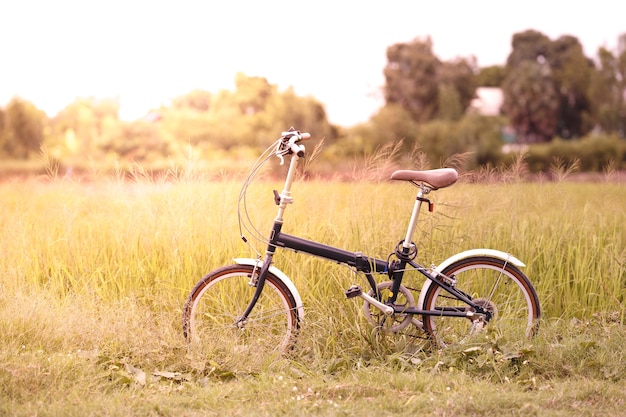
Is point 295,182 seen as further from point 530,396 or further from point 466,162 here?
point 530,396

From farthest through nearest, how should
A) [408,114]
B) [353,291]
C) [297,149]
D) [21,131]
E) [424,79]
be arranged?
[424,79] < [408,114] < [21,131] < [353,291] < [297,149]

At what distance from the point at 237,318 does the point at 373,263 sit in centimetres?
82

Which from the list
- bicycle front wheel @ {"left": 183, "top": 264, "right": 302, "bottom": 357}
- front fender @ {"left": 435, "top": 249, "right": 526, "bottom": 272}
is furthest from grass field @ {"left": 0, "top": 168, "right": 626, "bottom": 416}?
front fender @ {"left": 435, "top": 249, "right": 526, "bottom": 272}

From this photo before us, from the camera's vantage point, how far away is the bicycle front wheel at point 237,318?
414 cm

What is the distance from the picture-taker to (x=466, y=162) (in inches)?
210

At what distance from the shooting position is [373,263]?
4195 mm

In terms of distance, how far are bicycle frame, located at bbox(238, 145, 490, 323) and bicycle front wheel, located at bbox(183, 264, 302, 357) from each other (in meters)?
0.10

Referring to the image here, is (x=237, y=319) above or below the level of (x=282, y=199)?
below

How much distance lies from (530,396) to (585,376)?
512mm

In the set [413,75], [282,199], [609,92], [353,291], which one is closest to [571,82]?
[609,92]

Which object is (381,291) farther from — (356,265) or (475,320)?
(475,320)

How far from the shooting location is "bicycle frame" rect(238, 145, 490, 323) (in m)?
4.09

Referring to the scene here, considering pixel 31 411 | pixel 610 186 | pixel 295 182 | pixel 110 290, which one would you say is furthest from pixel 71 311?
pixel 610 186

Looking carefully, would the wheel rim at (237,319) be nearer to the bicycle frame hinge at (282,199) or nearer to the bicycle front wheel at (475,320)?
the bicycle frame hinge at (282,199)
